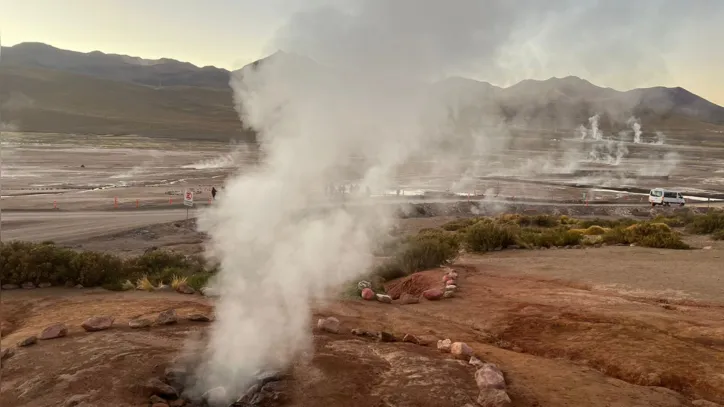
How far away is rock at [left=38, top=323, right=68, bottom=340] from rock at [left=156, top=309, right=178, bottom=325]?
1.73 metres

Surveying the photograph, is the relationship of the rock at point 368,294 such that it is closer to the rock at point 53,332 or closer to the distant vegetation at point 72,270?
the distant vegetation at point 72,270

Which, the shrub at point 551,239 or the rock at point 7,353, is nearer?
the rock at point 7,353

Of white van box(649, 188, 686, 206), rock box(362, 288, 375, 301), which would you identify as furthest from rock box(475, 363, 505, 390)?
white van box(649, 188, 686, 206)

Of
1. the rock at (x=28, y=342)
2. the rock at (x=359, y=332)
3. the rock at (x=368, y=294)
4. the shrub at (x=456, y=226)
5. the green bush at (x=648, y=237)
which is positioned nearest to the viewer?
the rock at (x=28, y=342)

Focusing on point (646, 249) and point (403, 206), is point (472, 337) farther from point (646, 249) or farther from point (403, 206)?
point (403, 206)

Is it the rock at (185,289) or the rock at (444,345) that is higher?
the rock at (444,345)

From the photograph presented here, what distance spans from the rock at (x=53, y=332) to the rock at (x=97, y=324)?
379 mm

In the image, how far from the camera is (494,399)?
7.90 metres

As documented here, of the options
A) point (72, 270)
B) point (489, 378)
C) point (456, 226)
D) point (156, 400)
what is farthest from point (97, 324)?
point (456, 226)

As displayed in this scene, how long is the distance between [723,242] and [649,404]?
19.9m

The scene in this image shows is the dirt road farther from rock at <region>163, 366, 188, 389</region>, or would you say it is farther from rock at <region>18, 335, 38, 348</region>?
rock at <region>163, 366, 188, 389</region>

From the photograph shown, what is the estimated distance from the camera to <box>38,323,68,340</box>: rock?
9.95 meters

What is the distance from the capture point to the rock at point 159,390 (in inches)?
319

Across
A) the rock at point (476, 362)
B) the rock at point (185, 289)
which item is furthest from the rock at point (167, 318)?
the rock at point (476, 362)
